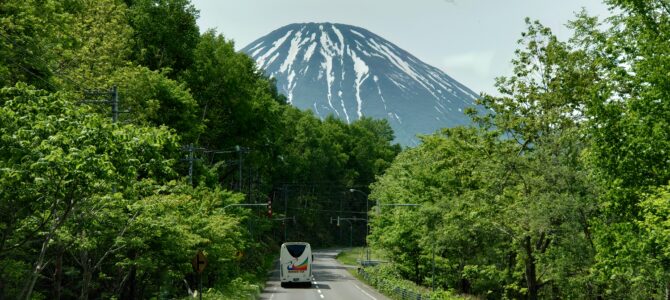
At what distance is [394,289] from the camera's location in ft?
124

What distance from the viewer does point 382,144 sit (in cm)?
13812

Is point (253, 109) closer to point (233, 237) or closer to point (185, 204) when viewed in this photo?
point (233, 237)

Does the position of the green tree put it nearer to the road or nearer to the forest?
the forest

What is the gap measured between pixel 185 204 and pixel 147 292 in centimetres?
983

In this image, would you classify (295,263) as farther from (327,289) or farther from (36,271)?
(36,271)

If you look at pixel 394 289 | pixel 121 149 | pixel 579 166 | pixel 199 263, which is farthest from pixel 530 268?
pixel 121 149

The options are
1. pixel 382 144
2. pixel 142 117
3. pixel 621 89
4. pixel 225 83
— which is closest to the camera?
pixel 621 89

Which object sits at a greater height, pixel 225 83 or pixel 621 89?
pixel 225 83

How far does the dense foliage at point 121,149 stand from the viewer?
11414mm

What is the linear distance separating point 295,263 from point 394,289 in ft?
30.3

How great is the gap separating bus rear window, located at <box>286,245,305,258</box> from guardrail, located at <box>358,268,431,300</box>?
5494 mm

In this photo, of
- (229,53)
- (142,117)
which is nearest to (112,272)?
(142,117)

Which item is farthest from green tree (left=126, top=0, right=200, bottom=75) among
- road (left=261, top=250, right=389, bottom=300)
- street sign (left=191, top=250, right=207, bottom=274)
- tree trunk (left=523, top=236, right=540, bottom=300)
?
tree trunk (left=523, top=236, right=540, bottom=300)

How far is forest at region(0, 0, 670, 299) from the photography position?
12328 millimetres
